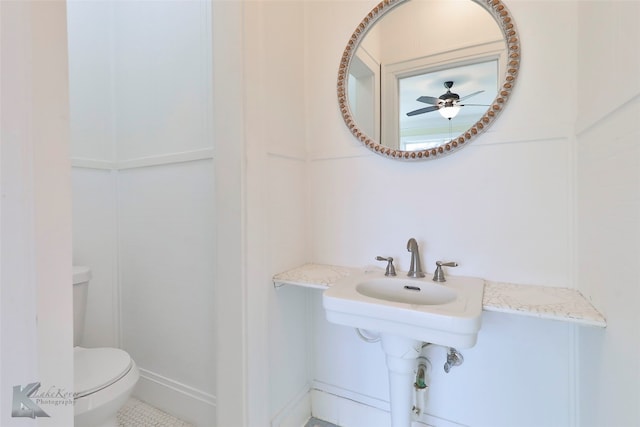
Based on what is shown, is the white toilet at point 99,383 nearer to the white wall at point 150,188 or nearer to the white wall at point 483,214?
the white wall at point 150,188

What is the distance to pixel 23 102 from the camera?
0.53 meters

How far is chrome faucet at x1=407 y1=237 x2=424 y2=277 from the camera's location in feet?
3.98

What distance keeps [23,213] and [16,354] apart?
25 centimetres

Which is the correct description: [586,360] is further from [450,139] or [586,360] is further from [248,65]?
[248,65]

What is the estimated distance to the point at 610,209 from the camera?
789mm

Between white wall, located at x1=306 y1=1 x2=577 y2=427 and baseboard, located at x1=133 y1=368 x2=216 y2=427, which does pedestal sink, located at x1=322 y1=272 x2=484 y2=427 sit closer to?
white wall, located at x1=306 y1=1 x2=577 y2=427

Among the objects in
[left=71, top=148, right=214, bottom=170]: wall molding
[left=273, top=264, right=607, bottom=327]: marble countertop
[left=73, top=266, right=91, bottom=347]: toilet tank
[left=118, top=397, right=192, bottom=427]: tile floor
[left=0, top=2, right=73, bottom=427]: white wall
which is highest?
[left=71, top=148, right=214, bottom=170]: wall molding

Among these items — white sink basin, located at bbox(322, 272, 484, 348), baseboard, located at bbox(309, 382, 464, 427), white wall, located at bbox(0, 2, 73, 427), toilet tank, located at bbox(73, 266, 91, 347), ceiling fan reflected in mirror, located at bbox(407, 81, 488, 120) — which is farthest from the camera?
toilet tank, located at bbox(73, 266, 91, 347)

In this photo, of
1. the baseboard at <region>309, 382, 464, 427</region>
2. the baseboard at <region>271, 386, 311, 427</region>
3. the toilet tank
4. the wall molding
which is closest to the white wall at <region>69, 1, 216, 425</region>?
the wall molding

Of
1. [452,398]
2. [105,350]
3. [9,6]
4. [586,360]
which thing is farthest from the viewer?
[105,350]

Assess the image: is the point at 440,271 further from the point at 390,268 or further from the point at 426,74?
the point at 426,74

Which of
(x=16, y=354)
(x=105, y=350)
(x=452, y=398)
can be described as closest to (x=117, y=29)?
(x=105, y=350)

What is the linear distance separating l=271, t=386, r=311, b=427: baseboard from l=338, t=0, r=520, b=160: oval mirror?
1238mm

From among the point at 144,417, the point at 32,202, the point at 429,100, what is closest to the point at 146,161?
the point at 32,202
